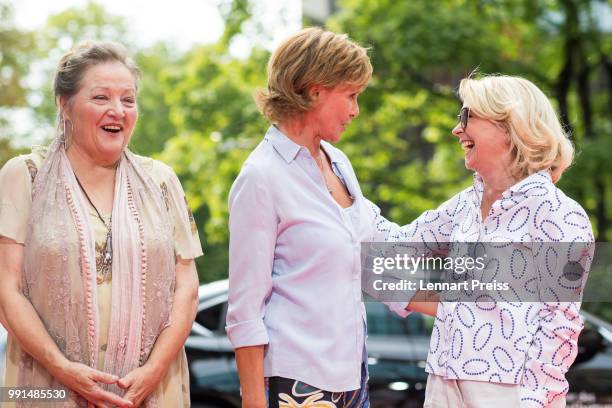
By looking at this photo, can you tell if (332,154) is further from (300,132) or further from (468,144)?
(468,144)

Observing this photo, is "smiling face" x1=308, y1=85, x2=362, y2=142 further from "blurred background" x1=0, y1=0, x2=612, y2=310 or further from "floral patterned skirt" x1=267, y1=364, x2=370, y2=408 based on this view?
"blurred background" x1=0, y1=0, x2=612, y2=310

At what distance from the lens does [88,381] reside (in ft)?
9.20

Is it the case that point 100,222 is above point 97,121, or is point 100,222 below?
below

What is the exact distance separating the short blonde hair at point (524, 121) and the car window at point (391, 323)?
10.6 ft

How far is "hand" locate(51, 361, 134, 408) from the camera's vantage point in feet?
9.18

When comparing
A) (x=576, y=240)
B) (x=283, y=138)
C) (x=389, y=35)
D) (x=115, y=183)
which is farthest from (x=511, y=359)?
(x=389, y=35)

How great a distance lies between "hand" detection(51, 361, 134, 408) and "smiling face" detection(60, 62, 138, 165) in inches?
27.6

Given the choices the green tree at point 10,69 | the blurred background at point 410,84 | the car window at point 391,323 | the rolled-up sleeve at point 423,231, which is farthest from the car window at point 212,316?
the green tree at point 10,69

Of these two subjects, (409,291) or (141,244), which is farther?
(409,291)

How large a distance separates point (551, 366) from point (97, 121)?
1.64 meters

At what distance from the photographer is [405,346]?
5.97 m

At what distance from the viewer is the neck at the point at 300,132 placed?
9.90ft

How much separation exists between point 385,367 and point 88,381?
331 centimetres

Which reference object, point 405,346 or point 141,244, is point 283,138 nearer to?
point 141,244
